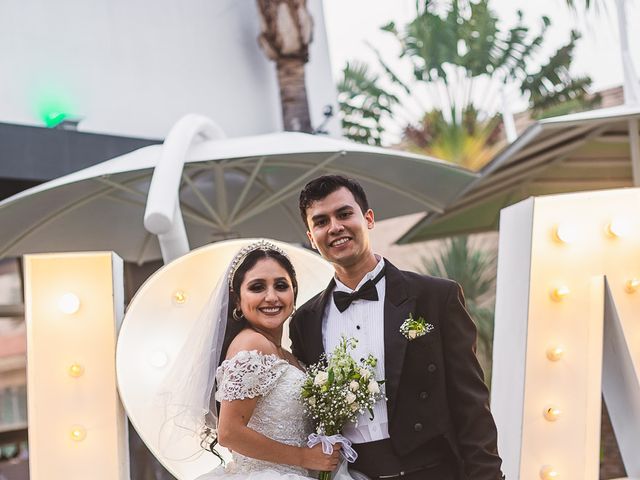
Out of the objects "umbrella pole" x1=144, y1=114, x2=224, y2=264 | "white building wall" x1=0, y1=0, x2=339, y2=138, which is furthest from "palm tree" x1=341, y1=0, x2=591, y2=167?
"umbrella pole" x1=144, y1=114, x2=224, y2=264

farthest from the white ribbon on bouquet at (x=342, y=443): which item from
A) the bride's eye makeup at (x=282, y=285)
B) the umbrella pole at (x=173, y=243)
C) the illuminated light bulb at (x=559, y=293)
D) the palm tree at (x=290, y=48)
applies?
the palm tree at (x=290, y=48)

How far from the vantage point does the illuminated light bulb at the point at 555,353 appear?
14.5 ft

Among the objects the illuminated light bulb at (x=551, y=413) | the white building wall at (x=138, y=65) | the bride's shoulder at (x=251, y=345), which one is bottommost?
the illuminated light bulb at (x=551, y=413)

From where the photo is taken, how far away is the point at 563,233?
14.4ft

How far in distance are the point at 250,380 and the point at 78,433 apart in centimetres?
170

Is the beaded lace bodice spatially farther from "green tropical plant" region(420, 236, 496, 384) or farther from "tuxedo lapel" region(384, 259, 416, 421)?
"green tropical plant" region(420, 236, 496, 384)

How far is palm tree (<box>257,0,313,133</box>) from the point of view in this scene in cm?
1202

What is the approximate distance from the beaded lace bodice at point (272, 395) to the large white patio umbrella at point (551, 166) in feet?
15.5

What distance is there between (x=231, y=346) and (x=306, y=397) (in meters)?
0.37

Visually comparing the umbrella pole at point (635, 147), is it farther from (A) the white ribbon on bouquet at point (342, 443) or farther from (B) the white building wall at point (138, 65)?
(A) the white ribbon on bouquet at point (342, 443)

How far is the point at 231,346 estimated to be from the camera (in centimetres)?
333

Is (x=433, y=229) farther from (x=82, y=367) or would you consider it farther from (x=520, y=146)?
(x=82, y=367)

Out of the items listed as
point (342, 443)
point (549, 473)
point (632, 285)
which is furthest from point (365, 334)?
point (632, 285)

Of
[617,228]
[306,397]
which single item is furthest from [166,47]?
[306,397]
